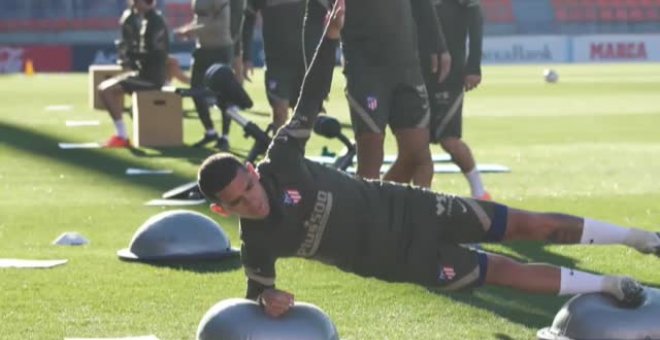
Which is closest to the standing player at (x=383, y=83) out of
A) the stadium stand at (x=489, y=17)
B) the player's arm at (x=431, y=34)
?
the player's arm at (x=431, y=34)

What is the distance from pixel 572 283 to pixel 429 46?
3.28 meters

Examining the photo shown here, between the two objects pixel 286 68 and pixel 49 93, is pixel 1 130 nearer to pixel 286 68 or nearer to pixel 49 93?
pixel 286 68

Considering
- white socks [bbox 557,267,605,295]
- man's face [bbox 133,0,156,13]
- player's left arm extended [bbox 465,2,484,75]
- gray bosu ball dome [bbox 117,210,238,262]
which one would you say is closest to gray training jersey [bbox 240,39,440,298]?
white socks [bbox 557,267,605,295]

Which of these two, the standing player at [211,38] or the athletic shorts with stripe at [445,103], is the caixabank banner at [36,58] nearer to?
the standing player at [211,38]

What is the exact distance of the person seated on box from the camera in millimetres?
18141

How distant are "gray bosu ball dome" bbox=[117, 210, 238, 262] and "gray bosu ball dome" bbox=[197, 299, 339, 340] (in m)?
2.82

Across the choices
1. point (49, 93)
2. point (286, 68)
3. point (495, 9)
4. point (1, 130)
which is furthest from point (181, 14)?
point (286, 68)

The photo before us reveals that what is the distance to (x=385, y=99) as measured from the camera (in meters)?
8.78

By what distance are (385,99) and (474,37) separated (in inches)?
84.5

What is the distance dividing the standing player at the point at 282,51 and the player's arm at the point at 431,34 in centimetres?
446

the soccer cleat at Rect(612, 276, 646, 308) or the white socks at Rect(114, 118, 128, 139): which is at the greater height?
the soccer cleat at Rect(612, 276, 646, 308)

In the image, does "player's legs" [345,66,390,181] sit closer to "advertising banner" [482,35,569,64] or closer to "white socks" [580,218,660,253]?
"white socks" [580,218,660,253]

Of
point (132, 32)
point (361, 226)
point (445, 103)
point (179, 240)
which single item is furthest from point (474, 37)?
point (132, 32)

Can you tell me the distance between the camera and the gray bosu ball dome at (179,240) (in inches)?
353
